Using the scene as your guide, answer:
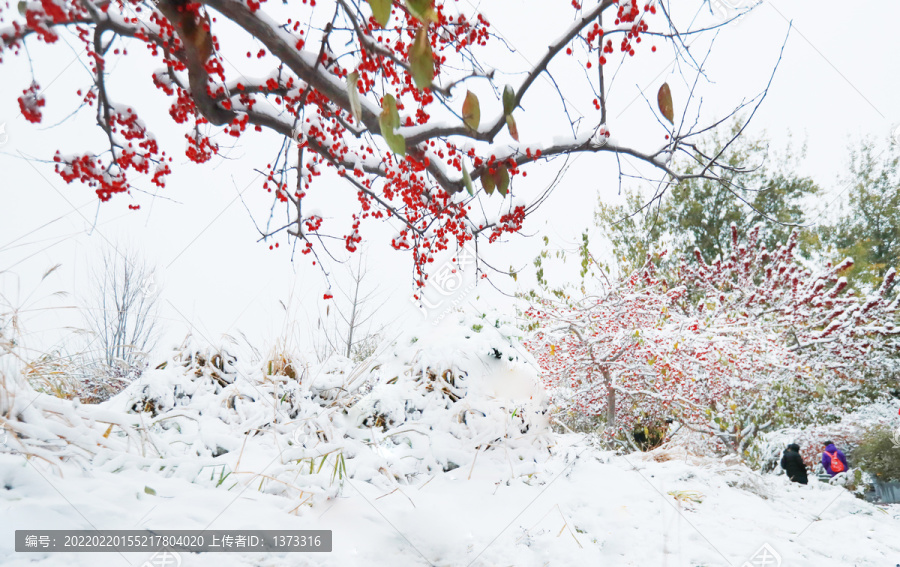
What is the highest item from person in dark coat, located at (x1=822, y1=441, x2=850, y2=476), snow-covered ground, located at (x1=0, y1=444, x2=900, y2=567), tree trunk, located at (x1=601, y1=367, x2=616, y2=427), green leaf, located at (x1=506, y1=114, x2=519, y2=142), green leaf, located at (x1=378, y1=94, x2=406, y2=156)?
green leaf, located at (x1=506, y1=114, x2=519, y2=142)

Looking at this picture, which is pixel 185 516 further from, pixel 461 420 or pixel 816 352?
pixel 816 352

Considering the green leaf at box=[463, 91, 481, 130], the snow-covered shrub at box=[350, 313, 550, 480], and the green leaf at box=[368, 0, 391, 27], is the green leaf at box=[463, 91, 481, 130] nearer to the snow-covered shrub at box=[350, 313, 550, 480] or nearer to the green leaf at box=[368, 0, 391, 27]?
the green leaf at box=[368, 0, 391, 27]

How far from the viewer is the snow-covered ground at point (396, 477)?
1318 mm

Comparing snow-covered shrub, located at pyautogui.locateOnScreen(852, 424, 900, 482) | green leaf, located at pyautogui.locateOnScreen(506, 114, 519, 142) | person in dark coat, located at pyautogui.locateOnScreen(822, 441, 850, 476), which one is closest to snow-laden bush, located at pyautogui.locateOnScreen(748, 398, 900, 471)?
snow-covered shrub, located at pyautogui.locateOnScreen(852, 424, 900, 482)

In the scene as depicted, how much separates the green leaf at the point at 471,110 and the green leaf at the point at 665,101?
1.96 feet

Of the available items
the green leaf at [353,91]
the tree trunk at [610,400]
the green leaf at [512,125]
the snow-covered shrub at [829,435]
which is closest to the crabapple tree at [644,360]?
the tree trunk at [610,400]

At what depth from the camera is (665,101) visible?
3.90 ft

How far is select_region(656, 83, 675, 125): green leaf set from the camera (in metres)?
1.18

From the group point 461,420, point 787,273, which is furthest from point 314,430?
point 787,273

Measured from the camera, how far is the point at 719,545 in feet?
6.37

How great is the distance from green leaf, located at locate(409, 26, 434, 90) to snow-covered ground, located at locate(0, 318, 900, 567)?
1.27m

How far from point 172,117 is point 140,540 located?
7.28 feet

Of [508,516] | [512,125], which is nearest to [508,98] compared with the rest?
[512,125]

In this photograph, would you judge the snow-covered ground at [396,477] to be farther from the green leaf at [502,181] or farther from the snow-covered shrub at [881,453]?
the snow-covered shrub at [881,453]
